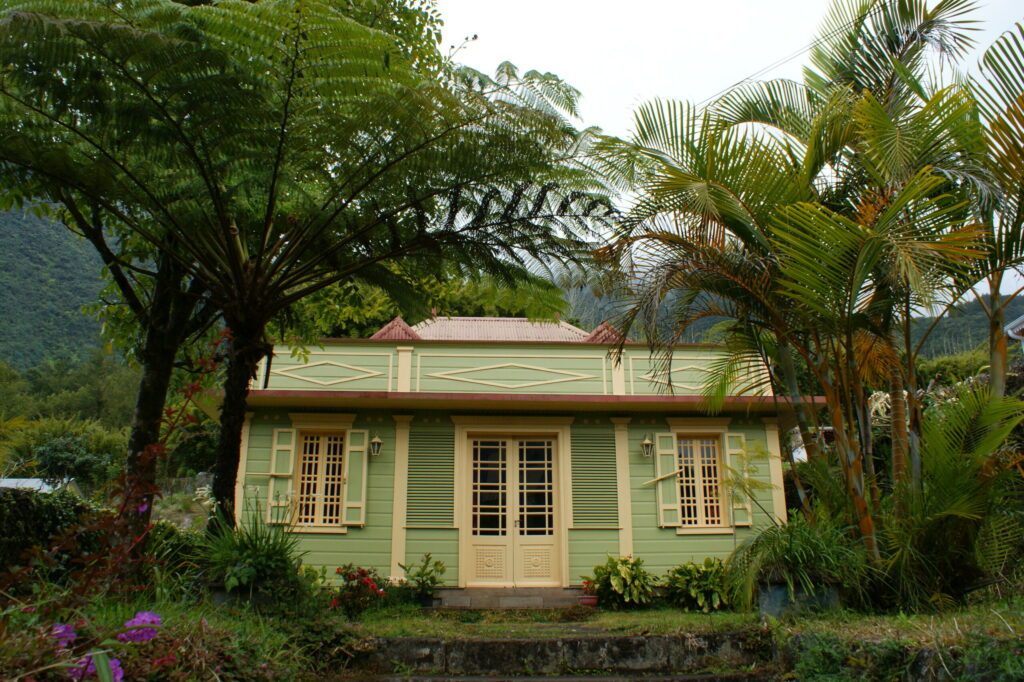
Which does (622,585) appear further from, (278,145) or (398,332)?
(278,145)

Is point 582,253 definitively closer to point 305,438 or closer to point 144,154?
point 144,154

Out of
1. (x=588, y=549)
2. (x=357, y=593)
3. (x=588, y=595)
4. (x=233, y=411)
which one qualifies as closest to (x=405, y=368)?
(x=357, y=593)

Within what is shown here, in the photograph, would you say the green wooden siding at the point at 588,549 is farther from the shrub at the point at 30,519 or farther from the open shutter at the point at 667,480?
the shrub at the point at 30,519

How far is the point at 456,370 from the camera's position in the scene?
10938 millimetres

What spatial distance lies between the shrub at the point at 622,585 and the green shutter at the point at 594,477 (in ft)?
2.69

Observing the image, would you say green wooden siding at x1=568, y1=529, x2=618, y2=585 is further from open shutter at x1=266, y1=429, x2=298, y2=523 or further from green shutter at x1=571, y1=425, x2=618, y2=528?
open shutter at x1=266, y1=429, x2=298, y2=523

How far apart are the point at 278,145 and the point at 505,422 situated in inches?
260

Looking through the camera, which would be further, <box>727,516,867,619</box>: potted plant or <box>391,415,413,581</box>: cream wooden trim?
<box>391,415,413,581</box>: cream wooden trim

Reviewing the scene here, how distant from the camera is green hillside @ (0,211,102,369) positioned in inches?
1748

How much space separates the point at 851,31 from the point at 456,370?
21.6ft

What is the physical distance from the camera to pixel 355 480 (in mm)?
10492

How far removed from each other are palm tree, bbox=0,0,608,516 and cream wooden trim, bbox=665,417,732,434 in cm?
557

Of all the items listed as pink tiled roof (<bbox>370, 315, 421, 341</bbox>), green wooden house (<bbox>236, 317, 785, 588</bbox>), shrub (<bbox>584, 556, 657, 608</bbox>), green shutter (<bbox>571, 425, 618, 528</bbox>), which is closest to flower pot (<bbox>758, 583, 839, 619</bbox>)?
shrub (<bbox>584, 556, 657, 608</bbox>)

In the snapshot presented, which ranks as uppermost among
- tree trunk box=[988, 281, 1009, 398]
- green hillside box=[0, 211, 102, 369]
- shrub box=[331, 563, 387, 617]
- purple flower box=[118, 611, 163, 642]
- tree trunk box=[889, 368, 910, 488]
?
green hillside box=[0, 211, 102, 369]
